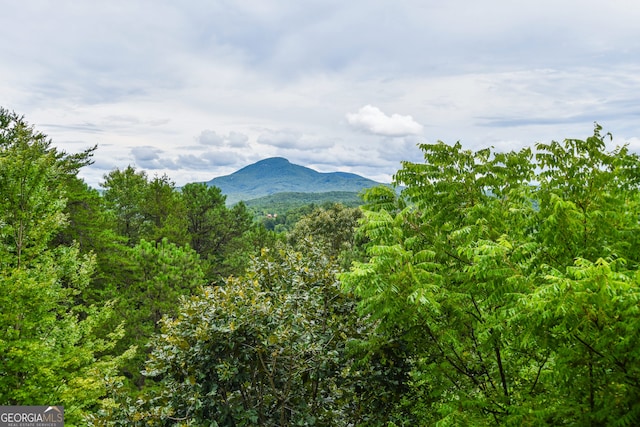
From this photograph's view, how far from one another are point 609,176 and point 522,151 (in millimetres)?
1480

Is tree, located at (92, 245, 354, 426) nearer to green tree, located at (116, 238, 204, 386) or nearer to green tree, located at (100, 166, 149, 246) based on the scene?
green tree, located at (116, 238, 204, 386)

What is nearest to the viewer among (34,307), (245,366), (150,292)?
(245,366)

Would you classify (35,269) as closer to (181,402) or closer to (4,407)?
(4,407)

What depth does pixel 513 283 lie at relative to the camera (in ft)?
14.5

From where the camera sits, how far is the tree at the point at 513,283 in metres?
3.45

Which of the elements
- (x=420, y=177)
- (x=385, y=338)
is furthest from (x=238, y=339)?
(x=420, y=177)
